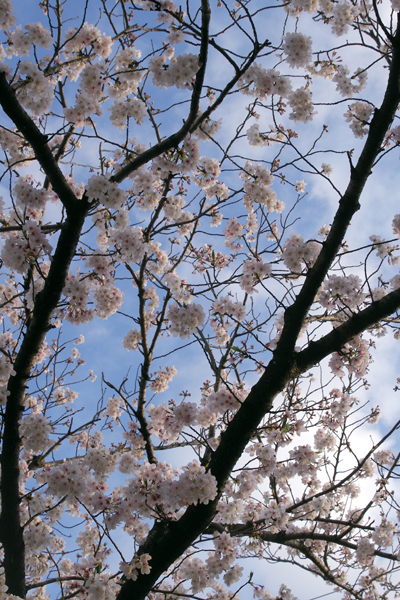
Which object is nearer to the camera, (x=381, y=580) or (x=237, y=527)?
(x=237, y=527)

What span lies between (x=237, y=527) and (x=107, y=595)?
200 centimetres

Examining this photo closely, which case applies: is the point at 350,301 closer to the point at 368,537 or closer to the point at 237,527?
the point at 237,527

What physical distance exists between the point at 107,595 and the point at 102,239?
3.80 m

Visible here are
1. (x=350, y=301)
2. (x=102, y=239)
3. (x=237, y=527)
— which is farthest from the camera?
(x=102, y=239)

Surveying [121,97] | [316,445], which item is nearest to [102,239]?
[121,97]

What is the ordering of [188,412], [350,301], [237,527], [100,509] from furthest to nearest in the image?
[237,527] < [350,301] < [188,412] < [100,509]

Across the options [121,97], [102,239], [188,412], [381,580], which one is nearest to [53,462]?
[188,412]

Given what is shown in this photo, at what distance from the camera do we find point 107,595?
277cm

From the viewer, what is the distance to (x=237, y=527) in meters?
4.37

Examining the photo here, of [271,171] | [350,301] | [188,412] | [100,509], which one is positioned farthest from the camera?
[271,171]

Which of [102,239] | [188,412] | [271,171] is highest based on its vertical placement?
[102,239]

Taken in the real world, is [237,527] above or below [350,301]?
below

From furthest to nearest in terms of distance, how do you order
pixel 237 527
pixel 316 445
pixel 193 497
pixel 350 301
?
1. pixel 316 445
2. pixel 237 527
3. pixel 350 301
4. pixel 193 497

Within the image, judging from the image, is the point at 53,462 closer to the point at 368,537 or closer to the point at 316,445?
the point at 316,445
